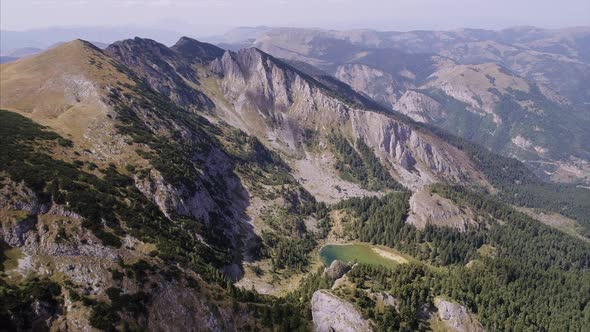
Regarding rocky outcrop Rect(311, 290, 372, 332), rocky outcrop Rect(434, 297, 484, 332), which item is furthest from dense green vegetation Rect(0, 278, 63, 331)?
rocky outcrop Rect(434, 297, 484, 332)

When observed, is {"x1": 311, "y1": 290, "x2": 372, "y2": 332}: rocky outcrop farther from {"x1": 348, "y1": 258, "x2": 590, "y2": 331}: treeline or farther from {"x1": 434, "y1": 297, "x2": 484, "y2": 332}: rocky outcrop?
{"x1": 434, "y1": 297, "x2": 484, "y2": 332}: rocky outcrop

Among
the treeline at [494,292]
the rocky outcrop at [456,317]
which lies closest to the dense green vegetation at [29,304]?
the treeline at [494,292]

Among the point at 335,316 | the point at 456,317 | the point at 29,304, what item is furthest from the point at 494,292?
the point at 29,304

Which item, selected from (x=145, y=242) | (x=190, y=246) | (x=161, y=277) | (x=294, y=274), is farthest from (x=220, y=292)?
(x=294, y=274)

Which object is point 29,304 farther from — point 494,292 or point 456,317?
point 494,292

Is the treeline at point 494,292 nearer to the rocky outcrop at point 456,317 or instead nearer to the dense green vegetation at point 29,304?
the rocky outcrop at point 456,317
